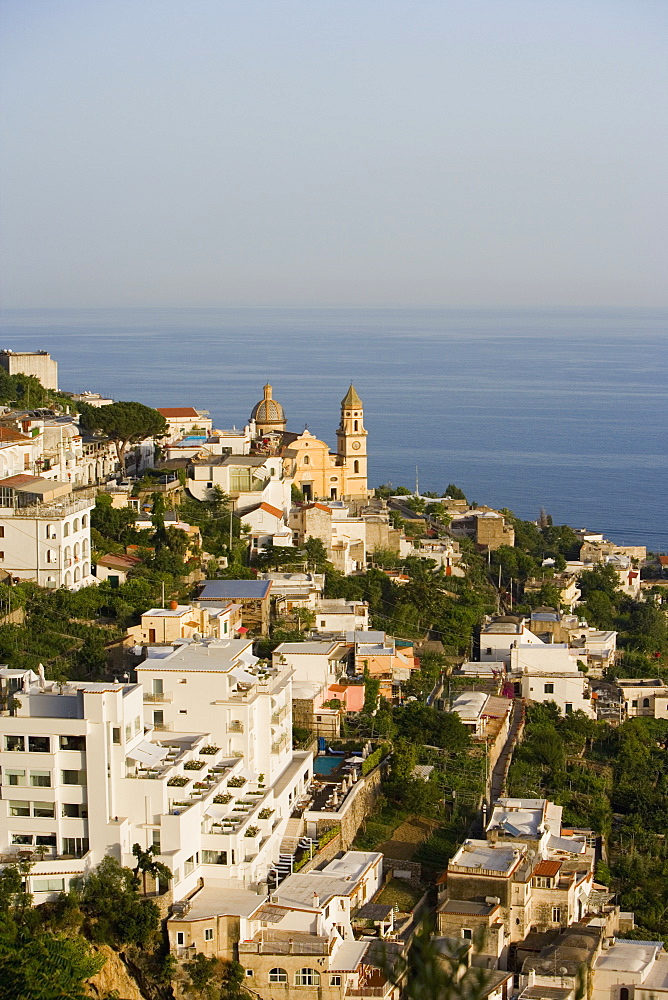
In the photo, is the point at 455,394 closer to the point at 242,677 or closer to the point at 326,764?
the point at 326,764

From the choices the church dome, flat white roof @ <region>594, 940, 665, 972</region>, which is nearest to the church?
the church dome

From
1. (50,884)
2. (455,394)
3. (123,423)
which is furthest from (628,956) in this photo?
(455,394)

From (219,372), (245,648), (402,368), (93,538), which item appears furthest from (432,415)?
(245,648)

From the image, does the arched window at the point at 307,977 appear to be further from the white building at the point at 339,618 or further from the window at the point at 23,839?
the white building at the point at 339,618

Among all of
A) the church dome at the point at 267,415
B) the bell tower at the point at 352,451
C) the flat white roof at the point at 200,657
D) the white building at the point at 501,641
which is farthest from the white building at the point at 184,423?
the flat white roof at the point at 200,657

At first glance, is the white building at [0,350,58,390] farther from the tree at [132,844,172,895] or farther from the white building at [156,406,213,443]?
the tree at [132,844,172,895]

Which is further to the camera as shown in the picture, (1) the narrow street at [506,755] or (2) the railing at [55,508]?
(2) the railing at [55,508]
